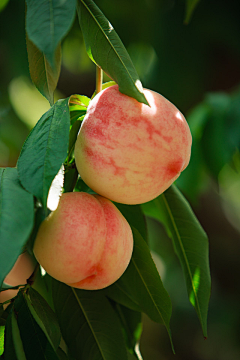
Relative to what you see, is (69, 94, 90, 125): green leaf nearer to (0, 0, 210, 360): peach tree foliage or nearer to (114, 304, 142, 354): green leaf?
(0, 0, 210, 360): peach tree foliage

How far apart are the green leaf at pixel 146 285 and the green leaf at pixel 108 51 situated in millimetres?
303

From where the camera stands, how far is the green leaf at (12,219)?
0.38 metres

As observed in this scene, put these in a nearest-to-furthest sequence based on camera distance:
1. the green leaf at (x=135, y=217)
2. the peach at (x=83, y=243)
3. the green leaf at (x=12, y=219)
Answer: the green leaf at (x=12, y=219)
the peach at (x=83, y=243)
the green leaf at (x=135, y=217)

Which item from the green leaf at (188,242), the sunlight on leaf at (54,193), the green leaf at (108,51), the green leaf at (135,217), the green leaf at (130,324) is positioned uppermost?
the green leaf at (108,51)

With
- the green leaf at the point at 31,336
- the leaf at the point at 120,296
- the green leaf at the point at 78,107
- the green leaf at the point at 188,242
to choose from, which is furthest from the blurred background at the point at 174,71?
the green leaf at the point at 31,336

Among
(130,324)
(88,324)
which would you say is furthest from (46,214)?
(130,324)

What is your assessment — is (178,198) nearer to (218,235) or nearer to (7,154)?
(7,154)

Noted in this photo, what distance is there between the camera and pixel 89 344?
70cm

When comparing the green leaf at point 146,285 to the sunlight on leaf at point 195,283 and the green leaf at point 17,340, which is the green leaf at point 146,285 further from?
the green leaf at point 17,340

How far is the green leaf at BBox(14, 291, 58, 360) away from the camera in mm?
567

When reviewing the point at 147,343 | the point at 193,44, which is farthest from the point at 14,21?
the point at 147,343

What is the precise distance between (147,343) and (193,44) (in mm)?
2043

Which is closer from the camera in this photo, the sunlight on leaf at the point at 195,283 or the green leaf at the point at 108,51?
the green leaf at the point at 108,51

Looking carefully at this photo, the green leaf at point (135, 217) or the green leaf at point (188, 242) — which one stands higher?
the green leaf at point (135, 217)
